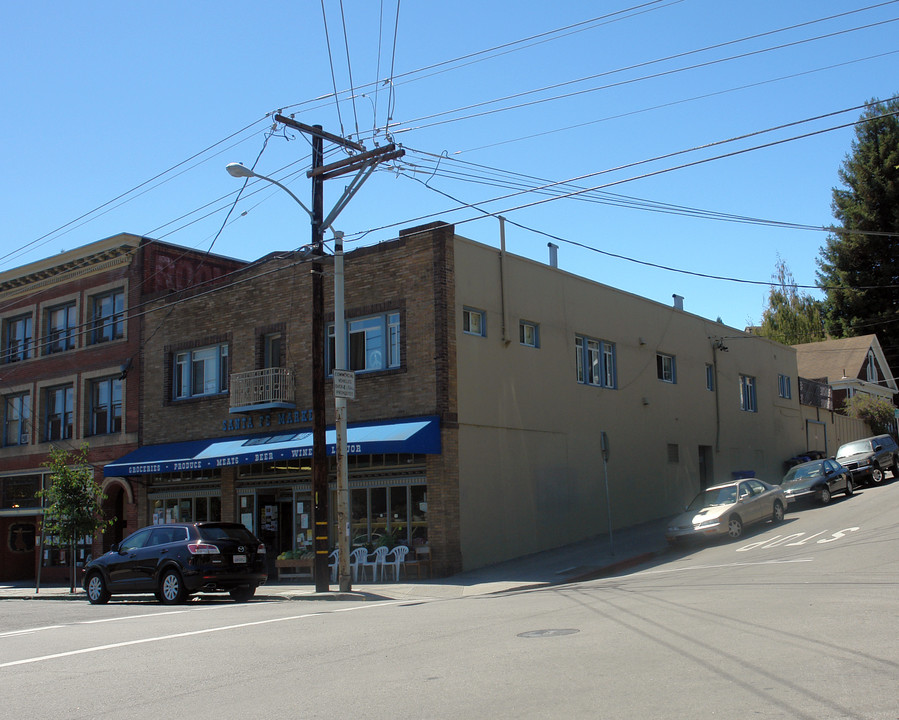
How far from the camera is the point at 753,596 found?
11.8 m

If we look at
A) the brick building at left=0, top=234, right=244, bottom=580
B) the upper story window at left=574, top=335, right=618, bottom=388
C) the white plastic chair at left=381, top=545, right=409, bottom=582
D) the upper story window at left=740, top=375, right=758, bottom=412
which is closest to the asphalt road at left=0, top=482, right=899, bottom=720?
the white plastic chair at left=381, top=545, right=409, bottom=582

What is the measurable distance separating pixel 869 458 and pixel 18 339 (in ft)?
99.9

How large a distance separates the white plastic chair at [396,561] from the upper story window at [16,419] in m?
18.0

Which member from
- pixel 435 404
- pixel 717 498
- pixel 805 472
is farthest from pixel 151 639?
pixel 805 472

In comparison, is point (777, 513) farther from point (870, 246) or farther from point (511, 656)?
point (870, 246)

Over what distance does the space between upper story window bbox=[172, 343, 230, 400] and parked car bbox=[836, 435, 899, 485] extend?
65.5 feet

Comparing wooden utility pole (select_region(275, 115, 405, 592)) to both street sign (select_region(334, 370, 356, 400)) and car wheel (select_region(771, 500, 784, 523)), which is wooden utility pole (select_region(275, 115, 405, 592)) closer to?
street sign (select_region(334, 370, 356, 400))

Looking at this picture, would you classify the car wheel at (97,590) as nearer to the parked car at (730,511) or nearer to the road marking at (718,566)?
the road marking at (718,566)

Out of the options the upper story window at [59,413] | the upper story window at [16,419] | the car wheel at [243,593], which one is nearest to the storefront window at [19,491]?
the upper story window at [16,419]

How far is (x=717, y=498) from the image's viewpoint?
886 inches

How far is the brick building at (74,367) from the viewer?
29047 mm

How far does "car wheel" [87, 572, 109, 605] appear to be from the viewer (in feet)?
62.8

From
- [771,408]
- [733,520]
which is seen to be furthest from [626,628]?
[771,408]

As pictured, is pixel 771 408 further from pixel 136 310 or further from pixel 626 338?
pixel 136 310
